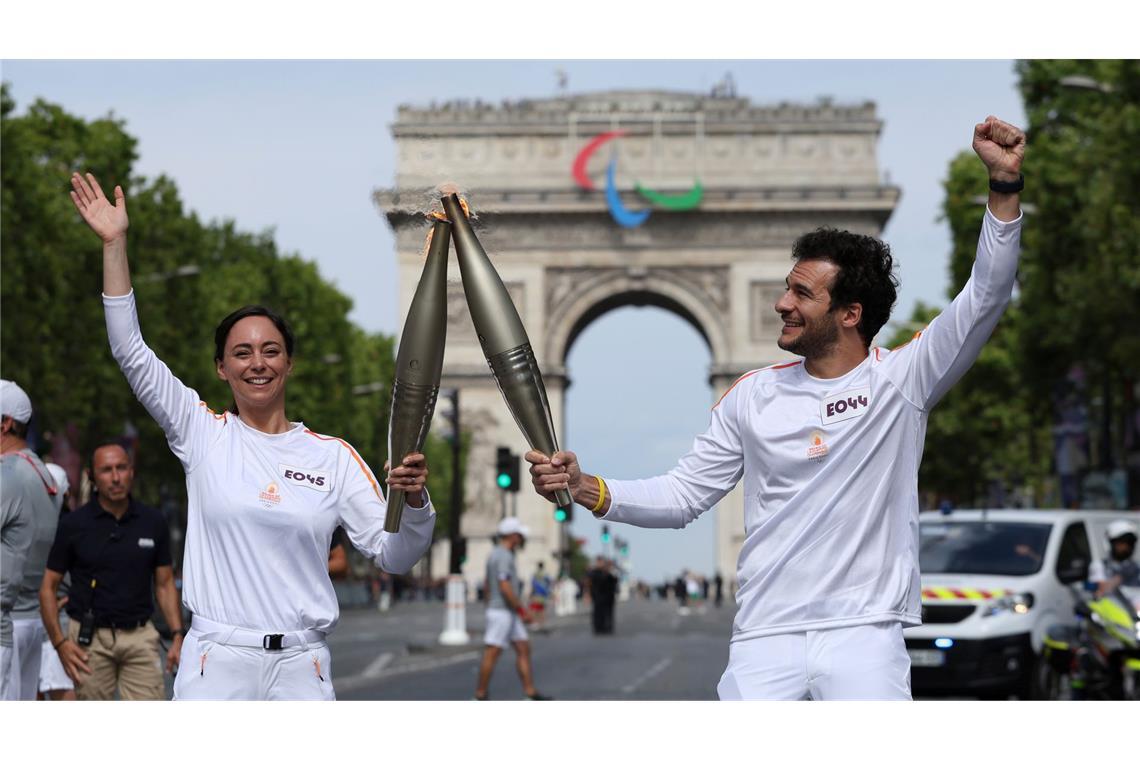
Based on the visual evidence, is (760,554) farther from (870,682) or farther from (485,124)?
(485,124)

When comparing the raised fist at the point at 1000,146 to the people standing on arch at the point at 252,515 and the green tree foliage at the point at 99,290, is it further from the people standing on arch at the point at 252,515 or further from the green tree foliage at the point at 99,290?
the green tree foliage at the point at 99,290

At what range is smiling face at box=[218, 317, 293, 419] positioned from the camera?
5566mm

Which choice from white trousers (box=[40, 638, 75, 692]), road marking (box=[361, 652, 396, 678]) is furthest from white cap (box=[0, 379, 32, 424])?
road marking (box=[361, 652, 396, 678])

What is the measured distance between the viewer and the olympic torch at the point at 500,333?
15.4ft

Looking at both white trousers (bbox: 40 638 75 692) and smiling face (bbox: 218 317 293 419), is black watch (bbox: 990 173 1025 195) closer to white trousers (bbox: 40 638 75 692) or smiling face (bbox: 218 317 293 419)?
smiling face (bbox: 218 317 293 419)

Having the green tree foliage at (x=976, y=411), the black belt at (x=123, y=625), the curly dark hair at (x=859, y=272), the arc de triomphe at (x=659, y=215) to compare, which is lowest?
the black belt at (x=123, y=625)

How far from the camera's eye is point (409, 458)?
5.01 meters

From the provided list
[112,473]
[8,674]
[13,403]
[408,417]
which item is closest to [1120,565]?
[112,473]

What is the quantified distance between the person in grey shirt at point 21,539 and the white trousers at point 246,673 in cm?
250

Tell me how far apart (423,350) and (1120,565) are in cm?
1061

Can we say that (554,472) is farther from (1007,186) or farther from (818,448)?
(1007,186)

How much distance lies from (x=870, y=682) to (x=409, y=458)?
1308mm

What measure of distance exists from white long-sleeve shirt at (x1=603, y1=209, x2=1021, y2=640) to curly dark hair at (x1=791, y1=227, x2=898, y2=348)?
0.15 m

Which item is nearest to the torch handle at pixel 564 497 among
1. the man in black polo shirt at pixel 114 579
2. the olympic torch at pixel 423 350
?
the olympic torch at pixel 423 350
